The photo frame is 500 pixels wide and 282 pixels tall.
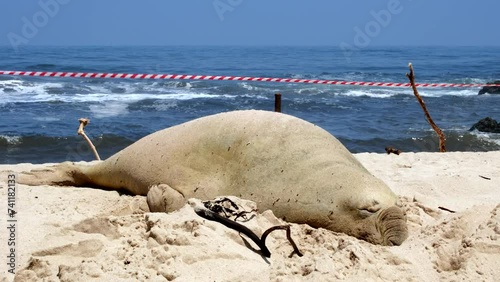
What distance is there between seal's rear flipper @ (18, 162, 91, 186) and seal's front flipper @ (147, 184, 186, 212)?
1287 millimetres

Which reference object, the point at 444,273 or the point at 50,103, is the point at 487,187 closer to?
the point at 444,273

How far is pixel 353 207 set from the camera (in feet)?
13.1

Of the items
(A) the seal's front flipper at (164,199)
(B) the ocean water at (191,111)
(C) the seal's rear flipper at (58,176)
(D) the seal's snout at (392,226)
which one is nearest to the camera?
(D) the seal's snout at (392,226)

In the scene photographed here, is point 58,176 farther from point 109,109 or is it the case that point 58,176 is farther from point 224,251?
point 109,109

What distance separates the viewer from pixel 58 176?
19.1ft

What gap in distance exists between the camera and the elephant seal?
3.98m

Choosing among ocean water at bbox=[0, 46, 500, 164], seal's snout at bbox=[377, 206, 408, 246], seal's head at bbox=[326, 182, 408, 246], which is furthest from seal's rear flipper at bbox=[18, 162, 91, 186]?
ocean water at bbox=[0, 46, 500, 164]

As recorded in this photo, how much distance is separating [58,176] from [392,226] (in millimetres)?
3424

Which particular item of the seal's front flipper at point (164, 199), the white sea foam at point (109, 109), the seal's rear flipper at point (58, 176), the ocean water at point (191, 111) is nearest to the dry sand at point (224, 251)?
the seal's front flipper at point (164, 199)

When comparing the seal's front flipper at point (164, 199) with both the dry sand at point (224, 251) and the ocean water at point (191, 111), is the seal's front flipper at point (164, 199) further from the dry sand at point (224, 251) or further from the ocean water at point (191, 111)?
the ocean water at point (191, 111)

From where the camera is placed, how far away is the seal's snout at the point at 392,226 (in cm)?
380

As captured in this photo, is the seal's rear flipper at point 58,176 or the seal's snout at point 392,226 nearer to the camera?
the seal's snout at point 392,226

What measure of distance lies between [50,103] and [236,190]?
43.3ft

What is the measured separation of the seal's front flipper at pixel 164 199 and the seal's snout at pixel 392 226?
1.57 metres
